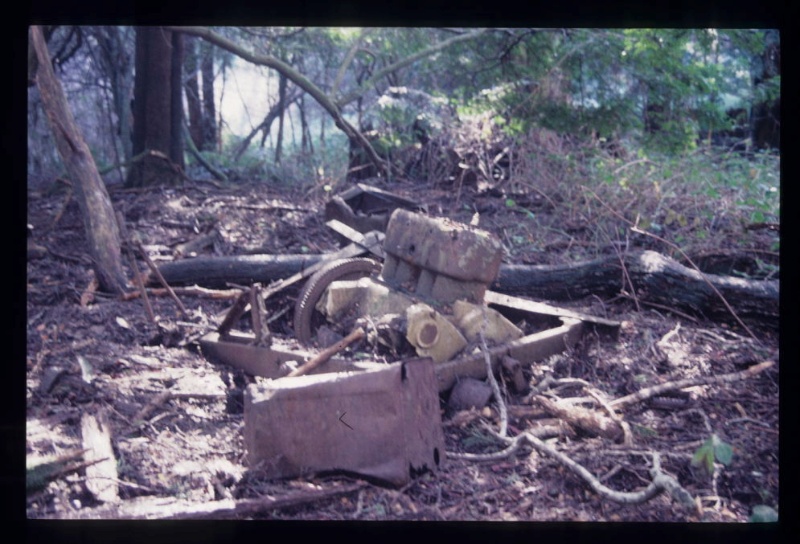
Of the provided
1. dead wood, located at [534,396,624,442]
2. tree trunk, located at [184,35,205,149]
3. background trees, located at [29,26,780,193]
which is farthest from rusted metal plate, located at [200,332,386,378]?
tree trunk, located at [184,35,205,149]

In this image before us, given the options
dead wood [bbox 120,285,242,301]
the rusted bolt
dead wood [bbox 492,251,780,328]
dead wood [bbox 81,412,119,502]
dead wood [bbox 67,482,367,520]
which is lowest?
dead wood [bbox 67,482,367,520]

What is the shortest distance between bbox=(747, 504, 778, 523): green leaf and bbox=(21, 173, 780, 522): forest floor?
0.03 metres

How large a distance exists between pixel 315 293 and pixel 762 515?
2.47m

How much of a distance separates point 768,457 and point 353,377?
188 centimetres

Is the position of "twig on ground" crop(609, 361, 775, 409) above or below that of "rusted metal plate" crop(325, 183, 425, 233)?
below

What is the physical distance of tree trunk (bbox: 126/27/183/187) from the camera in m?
7.70

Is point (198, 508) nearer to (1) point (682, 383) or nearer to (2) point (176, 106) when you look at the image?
(1) point (682, 383)

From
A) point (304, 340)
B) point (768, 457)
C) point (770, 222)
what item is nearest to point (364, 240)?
point (304, 340)

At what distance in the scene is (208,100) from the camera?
1117 cm

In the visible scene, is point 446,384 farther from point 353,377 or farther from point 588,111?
point 588,111

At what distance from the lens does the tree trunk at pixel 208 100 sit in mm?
11016

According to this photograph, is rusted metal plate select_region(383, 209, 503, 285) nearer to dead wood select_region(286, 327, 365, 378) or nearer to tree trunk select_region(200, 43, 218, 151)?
dead wood select_region(286, 327, 365, 378)

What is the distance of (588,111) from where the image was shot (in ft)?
20.6

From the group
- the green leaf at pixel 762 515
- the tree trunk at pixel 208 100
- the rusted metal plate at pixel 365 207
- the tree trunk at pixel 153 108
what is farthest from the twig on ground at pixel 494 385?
the tree trunk at pixel 208 100
